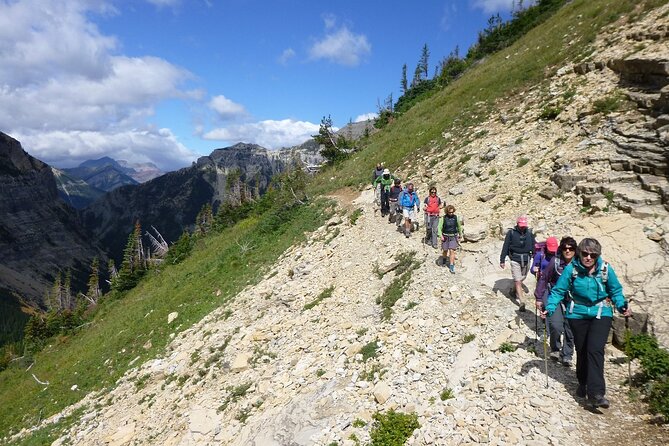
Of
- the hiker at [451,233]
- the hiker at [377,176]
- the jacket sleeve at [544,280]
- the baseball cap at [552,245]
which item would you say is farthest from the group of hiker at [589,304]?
the hiker at [377,176]

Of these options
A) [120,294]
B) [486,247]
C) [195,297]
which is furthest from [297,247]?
[120,294]

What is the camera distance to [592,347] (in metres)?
6.53

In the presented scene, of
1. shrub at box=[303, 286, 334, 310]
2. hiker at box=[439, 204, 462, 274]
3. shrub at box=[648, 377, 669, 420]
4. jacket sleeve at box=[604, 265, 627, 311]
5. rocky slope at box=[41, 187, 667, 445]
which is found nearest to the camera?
shrub at box=[648, 377, 669, 420]

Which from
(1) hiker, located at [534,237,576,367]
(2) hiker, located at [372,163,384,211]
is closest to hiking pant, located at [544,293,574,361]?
(1) hiker, located at [534,237,576,367]

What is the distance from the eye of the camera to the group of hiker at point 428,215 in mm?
13195

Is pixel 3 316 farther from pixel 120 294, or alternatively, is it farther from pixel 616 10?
pixel 616 10

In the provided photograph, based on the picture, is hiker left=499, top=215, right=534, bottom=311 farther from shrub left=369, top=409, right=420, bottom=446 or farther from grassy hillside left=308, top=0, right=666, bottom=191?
grassy hillside left=308, top=0, right=666, bottom=191

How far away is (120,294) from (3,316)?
102m

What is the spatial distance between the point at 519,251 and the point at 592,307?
165 inches

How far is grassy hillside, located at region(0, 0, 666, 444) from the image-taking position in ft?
68.9

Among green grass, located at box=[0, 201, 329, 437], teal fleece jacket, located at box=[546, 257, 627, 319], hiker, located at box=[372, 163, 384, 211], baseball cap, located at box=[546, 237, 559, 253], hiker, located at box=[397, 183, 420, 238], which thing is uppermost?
hiker, located at box=[372, 163, 384, 211]

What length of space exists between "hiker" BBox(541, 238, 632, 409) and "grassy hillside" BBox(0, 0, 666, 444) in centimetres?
1699

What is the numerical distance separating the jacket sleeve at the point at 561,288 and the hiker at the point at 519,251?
3.42m

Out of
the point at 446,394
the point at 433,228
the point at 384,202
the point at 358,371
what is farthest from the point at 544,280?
the point at 384,202
